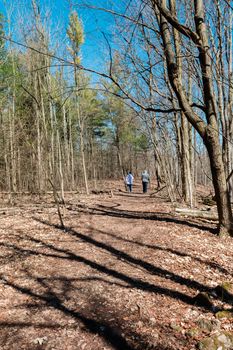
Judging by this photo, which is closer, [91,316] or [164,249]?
[91,316]

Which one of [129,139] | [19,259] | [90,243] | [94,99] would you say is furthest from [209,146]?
[129,139]

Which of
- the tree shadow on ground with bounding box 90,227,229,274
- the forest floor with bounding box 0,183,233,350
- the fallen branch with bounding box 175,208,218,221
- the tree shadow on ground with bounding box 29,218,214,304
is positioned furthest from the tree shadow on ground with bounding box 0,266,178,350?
the fallen branch with bounding box 175,208,218,221

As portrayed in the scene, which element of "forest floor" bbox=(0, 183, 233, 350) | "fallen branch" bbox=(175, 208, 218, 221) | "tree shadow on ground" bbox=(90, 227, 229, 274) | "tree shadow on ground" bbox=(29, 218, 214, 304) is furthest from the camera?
"fallen branch" bbox=(175, 208, 218, 221)

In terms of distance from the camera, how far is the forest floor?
10.2 ft

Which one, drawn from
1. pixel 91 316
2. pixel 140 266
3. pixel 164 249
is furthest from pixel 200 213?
pixel 91 316

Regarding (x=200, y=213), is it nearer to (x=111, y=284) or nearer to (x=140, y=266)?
(x=140, y=266)

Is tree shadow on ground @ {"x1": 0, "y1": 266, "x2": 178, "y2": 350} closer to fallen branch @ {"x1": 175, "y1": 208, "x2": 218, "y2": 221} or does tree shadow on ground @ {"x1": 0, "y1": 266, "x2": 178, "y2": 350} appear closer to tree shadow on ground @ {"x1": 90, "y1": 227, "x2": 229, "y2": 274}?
tree shadow on ground @ {"x1": 90, "y1": 227, "x2": 229, "y2": 274}

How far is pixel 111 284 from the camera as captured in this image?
434cm

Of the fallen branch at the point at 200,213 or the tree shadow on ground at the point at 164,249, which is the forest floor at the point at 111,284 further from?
the fallen branch at the point at 200,213

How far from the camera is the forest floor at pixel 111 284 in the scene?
3.11 metres

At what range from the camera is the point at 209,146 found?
21.0 ft

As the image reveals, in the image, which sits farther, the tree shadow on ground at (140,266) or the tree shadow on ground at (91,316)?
the tree shadow on ground at (140,266)

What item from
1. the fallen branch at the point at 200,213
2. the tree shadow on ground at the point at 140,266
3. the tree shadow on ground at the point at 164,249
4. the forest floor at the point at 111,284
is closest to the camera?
the forest floor at the point at 111,284

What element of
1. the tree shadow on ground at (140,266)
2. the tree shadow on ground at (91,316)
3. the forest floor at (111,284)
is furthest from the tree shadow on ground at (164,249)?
the tree shadow on ground at (91,316)
